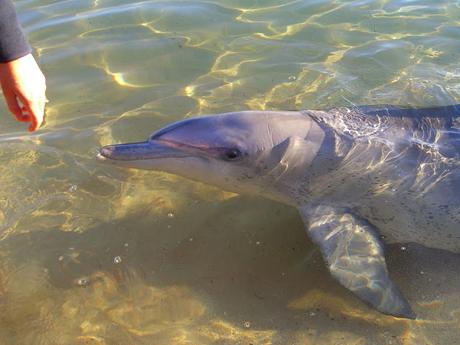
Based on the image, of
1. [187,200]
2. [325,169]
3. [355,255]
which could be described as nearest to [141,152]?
[187,200]

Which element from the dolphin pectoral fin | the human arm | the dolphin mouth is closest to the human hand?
the human arm

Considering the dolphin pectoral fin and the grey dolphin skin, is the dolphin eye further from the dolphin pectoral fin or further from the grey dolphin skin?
the dolphin pectoral fin

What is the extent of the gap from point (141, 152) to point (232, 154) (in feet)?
2.69

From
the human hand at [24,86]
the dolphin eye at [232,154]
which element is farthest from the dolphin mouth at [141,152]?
the human hand at [24,86]

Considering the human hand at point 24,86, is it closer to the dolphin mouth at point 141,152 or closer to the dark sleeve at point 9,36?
the dark sleeve at point 9,36

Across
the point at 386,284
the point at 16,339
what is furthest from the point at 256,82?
the point at 16,339

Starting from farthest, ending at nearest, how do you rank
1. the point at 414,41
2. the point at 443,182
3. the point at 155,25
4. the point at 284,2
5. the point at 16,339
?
the point at 284,2 < the point at 155,25 < the point at 414,41 < the point at 443,182 < the point at 16,339

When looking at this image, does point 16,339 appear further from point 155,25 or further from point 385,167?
point 155,25

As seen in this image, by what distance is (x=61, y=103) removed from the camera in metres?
6.76

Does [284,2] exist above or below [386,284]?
above

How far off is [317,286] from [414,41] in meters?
5.26

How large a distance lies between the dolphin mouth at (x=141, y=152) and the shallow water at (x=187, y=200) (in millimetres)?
769

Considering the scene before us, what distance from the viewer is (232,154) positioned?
4.75m

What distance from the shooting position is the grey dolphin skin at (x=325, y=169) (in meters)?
4.68
